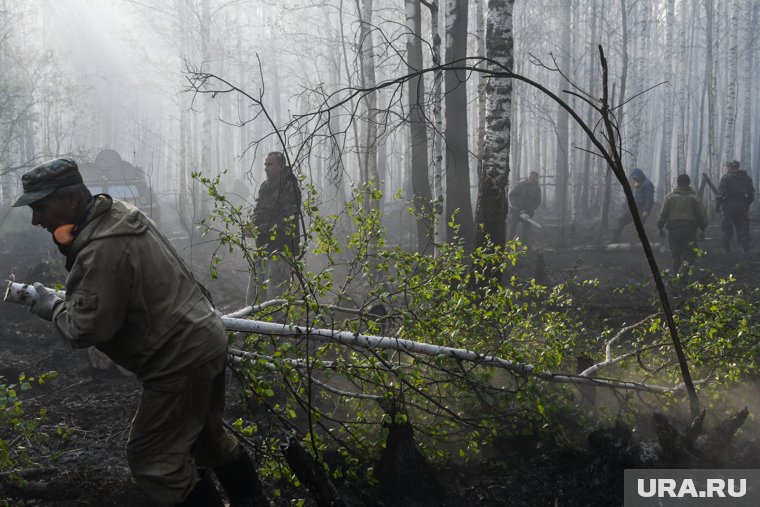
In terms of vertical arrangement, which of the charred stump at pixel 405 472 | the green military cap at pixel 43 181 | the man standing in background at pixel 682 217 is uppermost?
the green military cap at pixel 43 181

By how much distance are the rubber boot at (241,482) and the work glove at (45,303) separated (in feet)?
3.86

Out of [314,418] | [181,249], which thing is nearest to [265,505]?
[314,418]

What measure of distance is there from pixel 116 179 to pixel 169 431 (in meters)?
17.3

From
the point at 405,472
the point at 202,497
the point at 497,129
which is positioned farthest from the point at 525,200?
the point at 202,497

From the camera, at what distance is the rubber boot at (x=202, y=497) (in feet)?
9.36

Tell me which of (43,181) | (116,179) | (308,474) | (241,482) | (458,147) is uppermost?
(458,147)

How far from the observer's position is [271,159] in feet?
24.4

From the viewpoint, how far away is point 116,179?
18.2 metres

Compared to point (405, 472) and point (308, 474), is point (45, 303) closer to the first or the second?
point (308, 474)

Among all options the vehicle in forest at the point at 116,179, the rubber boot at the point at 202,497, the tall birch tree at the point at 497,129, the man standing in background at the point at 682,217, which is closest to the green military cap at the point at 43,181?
the rubber boot at the point at 202,497

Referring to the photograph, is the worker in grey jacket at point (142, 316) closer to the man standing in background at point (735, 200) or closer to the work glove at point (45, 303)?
the work glove at point (45, 303)

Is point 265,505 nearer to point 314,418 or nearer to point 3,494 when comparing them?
point 314,418

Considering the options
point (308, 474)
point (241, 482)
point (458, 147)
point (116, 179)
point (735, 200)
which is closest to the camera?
point (308, 474)

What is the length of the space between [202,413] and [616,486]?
8.70 ft
